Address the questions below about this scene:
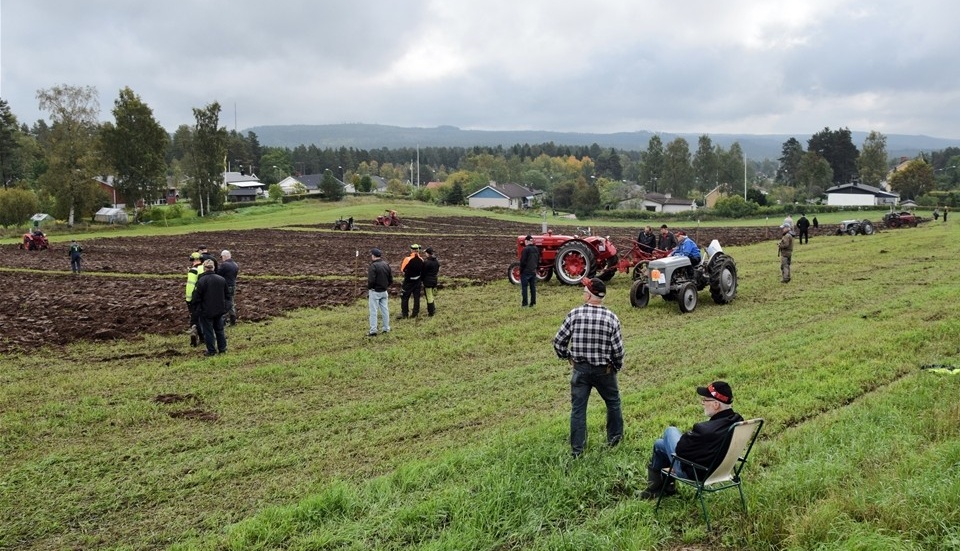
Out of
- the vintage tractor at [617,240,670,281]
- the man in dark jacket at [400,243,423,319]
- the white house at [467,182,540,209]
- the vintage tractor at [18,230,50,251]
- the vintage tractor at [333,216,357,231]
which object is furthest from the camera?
the white house at [467,182,540,209]

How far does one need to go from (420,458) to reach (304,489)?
124cm

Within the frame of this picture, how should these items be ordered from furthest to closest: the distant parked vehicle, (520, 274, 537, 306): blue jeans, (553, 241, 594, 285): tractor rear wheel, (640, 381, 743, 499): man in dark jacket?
the distant parked vehicle
(553, 241, 594, 285): tractor rear wheel
(520, 274, 537, 306): blue jeans
(640, 381, 743, 499): man in dark jacket

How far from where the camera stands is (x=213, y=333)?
41.1ft

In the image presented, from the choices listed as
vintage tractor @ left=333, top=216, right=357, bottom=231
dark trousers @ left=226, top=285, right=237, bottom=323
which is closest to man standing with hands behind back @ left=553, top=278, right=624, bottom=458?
dark trousers @ left=226, top=285, right=237, bottom=323

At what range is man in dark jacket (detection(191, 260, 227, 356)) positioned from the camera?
39.1 ft

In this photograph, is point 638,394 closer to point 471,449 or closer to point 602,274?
point 471,449

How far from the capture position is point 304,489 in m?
6.61

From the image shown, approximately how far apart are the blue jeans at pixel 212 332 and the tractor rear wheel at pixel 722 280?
10.5 metres

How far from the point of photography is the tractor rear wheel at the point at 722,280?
51.6 feet

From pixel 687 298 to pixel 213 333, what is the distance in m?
9.75

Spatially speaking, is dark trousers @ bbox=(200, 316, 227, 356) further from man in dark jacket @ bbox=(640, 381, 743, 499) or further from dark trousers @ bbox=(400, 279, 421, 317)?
man in dark jacket @ bbox=(640, 381, 743, 499)

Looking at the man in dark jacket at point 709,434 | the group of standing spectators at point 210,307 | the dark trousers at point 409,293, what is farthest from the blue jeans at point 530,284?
the man in dark jacket at point 709,434

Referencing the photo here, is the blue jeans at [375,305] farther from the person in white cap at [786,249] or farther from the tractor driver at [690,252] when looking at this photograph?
the person in white cap at [786,249]

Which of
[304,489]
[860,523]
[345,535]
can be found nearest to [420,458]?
[304,489]
